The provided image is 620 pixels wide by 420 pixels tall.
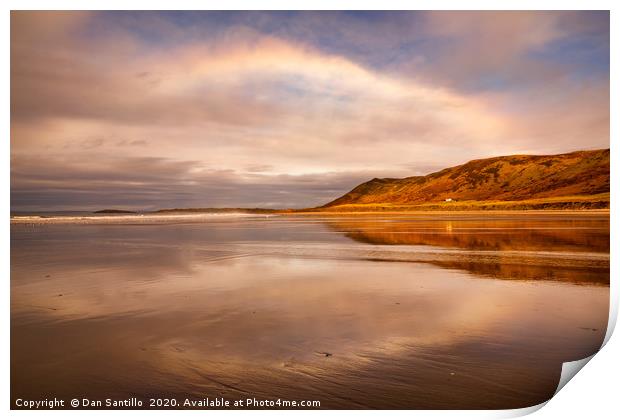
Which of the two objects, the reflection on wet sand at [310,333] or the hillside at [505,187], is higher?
the hillside at [505,187]

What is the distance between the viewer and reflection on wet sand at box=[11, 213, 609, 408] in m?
3.00

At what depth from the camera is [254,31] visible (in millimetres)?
5859

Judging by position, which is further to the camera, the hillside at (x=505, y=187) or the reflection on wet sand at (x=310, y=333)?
the hillside at (x=505, y=187)

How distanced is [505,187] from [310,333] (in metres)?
73.4

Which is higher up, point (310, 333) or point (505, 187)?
point (505, 187)

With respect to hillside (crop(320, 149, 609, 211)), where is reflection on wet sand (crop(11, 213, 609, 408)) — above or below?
below

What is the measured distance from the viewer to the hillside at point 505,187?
27.3 metres

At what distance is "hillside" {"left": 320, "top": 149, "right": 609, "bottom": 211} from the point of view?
2735 cm

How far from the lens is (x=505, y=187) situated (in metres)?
69.2

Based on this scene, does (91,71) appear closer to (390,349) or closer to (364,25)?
(364,25)

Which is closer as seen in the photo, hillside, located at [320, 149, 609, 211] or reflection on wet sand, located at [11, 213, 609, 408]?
reflection on wet sand, located at [11, 213, 609, 408]

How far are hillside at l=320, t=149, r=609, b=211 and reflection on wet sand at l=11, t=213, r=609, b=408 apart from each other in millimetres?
14386

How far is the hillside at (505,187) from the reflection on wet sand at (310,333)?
1439 centimetres
